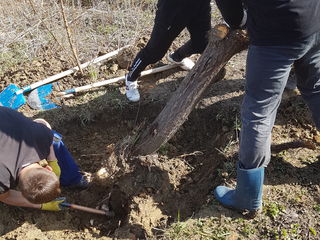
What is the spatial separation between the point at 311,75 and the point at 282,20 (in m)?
0.56

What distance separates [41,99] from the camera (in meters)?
3.69

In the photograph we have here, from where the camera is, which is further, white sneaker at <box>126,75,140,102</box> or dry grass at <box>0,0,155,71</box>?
dry grass at <box>0,0,155,71</box>

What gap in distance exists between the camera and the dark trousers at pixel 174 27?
277 cm

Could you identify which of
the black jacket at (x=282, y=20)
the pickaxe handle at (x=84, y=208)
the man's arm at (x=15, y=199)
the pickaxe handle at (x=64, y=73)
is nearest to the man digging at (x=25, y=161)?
the man's arm at (x=15, y=199)

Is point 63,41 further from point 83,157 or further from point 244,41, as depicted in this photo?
point 244,41

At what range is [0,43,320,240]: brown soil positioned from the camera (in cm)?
258

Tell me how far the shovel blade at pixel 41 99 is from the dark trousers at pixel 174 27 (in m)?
0.94

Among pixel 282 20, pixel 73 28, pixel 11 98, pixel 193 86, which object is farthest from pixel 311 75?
pixel 73 28

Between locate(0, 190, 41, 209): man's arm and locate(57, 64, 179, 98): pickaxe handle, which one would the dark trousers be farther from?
locate(0, 190, 41, 209): man's arm

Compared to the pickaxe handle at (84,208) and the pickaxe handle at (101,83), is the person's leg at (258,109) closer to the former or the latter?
the pickaxe handle at (84,208)

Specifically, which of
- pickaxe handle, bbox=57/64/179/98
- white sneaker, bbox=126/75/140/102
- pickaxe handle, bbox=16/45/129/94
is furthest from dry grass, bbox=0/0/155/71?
white sneaker, bbox=126/75/140/102

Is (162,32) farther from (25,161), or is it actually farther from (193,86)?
(25,161)

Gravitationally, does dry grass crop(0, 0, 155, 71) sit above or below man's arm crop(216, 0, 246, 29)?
below

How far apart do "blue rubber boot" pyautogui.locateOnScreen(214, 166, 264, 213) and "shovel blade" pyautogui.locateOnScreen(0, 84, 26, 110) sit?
228cm
